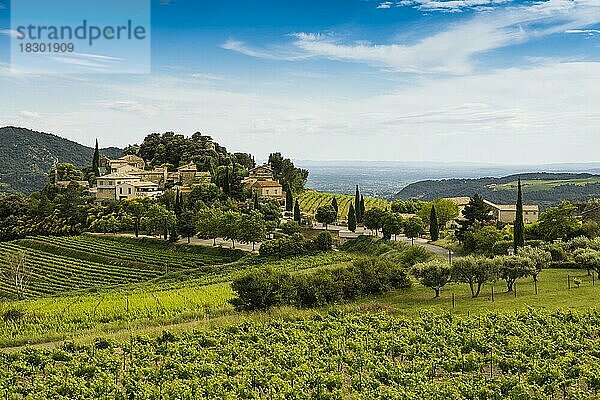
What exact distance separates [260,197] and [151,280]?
1235 inches

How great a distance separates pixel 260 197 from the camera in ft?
242

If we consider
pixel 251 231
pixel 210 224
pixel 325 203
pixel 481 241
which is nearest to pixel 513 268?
pixel 481 241

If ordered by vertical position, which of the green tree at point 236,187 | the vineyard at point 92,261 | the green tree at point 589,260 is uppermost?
the green tree at point 236,187

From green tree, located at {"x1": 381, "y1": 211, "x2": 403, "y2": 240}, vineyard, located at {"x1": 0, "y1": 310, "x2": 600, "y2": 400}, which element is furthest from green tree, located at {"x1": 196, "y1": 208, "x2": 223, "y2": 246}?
vineyard, located at {"x1": 0, "y1": 310, "x2": 600, "y2": 400}

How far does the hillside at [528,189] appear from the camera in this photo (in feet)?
381

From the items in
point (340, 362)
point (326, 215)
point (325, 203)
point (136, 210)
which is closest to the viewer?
point (340, 362)

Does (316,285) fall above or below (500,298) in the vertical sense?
above

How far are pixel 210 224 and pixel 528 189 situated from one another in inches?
3687

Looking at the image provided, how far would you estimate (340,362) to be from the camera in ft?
62.0

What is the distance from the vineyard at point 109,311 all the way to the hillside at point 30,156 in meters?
80.3

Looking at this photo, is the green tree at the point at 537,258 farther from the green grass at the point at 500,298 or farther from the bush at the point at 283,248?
the bush at the point at 283,248

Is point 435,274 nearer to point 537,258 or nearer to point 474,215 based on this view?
point 537,258

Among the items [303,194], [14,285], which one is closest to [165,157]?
[303,194]

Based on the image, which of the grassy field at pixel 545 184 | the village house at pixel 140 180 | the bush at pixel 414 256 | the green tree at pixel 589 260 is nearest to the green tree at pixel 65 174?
the village house at pixel 140 180
